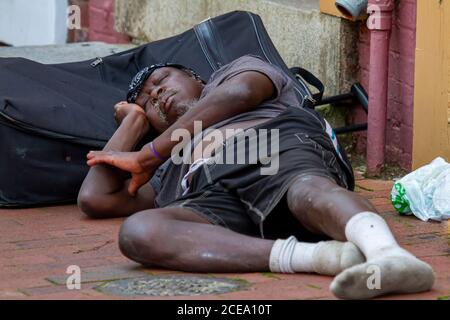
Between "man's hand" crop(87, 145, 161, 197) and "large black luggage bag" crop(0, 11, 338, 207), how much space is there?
404 mm

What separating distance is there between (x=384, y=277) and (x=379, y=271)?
23 mm

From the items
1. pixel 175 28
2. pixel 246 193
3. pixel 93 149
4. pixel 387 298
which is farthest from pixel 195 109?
pixel 175 28

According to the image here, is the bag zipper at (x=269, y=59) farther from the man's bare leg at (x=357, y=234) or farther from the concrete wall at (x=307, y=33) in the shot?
the man's bare leg at (x=357, y=234)

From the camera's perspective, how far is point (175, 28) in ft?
23.4

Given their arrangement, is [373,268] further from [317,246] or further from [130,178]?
[130,178]

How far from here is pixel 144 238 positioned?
3.75 meters

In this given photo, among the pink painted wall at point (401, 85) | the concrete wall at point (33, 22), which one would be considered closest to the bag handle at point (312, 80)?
the pink painted wall at point (401, 85)

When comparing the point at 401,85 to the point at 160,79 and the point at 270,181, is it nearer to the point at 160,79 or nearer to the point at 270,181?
the point at 160,79

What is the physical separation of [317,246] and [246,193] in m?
0.50

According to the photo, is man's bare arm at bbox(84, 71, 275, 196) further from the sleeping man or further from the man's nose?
the man's nose

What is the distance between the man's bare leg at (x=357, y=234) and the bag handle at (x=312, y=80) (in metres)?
1.48

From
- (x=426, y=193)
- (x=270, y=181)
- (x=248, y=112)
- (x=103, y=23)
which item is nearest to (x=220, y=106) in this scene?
(x=248, y=112)

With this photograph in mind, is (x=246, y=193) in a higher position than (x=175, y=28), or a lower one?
lower

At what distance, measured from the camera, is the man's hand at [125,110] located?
489cm
